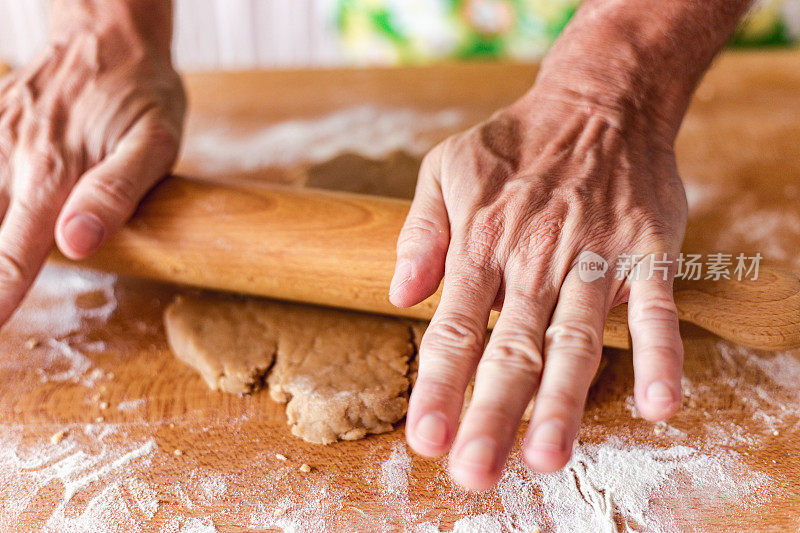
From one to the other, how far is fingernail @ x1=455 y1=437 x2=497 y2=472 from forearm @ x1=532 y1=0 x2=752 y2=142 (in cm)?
75

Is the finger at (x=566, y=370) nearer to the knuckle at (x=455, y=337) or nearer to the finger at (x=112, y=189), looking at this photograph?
the knuckle at (x=455, y=337)

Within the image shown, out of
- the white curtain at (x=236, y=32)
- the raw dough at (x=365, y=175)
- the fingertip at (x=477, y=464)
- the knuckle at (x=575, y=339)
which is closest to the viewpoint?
the fingertip at (x=477, y=464)

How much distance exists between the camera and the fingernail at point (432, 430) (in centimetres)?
76

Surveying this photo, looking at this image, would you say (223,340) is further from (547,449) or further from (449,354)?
(547,449)

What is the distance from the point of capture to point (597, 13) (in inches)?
51.6

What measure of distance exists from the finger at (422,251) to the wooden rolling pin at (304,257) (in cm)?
13

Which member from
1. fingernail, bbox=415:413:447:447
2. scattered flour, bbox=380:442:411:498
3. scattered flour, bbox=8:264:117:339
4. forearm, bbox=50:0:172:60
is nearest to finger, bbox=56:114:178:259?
scattered flour, bbox=8:264:117:339

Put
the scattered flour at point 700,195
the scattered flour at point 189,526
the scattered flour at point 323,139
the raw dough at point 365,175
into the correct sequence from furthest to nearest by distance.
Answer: the scattered flour at point 323,139 < the scattered flour at point 700,195 < the raw dough at point 365,175 < the scattered flour at point 189,526

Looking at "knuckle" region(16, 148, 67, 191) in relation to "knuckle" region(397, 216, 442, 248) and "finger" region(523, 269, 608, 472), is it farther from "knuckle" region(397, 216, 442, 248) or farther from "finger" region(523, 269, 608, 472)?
"finger" region(523, 269, 608, 472)

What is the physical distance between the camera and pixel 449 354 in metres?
0.84

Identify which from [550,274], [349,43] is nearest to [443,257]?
[550,274]

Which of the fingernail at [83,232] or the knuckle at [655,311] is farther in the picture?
the fingernail at [83,232]

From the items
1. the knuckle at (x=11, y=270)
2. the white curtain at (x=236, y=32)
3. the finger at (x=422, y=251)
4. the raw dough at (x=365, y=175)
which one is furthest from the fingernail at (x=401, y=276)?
the white curtain at (x=236, y=32)

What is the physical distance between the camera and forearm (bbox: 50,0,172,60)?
161cm
